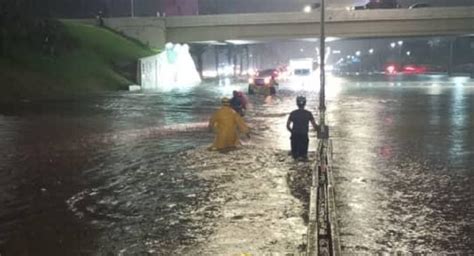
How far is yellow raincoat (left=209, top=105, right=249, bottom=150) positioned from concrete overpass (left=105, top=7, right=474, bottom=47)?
4597 cm

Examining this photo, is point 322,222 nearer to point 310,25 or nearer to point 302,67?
→ point 310,25

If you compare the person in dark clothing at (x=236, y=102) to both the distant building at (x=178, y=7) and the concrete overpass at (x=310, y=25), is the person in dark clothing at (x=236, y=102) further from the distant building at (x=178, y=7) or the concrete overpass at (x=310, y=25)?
the distant building at (x=178, y=7)

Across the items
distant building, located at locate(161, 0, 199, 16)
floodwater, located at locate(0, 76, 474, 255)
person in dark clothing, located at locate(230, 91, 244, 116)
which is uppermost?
distant building, located at locate(161, 0, 199, 16)

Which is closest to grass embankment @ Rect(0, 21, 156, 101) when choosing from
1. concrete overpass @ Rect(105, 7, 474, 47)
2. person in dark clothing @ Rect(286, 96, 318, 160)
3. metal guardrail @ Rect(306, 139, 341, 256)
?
concrete overpass @ Rect(105, 7, 474, 47)

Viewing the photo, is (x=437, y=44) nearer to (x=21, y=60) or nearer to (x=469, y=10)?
(x=469, y=10)

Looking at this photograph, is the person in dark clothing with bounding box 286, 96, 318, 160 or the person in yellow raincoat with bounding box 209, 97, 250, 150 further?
the person in yellow raincoat with bounding box 209, 97, 250, 150

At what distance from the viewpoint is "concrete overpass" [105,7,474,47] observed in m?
59.0

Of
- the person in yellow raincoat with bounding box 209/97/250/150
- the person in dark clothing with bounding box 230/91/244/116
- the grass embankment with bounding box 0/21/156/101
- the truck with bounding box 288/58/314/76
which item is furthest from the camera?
the truck with bounding box 288/58/314/76

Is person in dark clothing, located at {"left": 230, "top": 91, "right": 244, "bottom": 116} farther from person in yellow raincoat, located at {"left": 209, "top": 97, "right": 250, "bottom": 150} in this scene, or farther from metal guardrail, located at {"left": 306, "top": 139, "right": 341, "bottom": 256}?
metal guardrail, located at {"left": 306, "top": 139, "right": 341, "bottom": 256}

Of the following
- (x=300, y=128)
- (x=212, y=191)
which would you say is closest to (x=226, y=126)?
(x=300, y=128)

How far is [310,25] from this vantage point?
6122cm

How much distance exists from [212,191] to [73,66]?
39.9m

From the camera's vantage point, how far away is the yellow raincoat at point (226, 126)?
49.2ft

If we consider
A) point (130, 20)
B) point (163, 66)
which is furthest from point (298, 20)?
point (130, 20)
